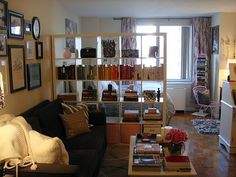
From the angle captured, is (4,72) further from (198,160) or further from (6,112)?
(198,160)

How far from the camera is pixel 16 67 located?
129 inches

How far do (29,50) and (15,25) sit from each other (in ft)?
1.70

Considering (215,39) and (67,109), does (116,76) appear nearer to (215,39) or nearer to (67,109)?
(67,109)

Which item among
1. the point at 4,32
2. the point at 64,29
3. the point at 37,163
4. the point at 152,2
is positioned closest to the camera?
the point at 37,163

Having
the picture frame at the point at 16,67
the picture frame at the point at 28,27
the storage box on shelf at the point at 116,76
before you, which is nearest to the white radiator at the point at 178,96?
the storage box on shelf at the point at 116,76

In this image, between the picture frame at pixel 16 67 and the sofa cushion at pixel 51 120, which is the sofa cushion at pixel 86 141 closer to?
the sofa cushion at pixel 51 120

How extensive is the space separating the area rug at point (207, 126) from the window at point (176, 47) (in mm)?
1591

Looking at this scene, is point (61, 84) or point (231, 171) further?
point (61, 84)

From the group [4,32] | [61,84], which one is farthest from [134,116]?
[4,32]

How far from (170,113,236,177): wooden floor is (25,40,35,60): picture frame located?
230cm

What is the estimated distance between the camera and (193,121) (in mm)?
6332

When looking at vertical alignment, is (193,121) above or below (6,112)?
below

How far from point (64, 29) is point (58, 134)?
265cm

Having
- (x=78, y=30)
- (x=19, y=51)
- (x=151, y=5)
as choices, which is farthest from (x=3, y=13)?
(x=78, y=30)
